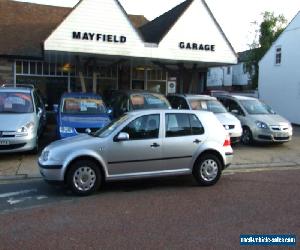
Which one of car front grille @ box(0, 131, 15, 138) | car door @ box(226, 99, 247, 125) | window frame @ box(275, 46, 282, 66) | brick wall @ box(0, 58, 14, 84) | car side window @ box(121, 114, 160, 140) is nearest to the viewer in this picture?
car side window @ box(121, 114, 160, 140)

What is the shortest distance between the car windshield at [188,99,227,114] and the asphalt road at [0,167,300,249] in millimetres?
5640

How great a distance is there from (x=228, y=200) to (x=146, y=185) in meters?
1.89

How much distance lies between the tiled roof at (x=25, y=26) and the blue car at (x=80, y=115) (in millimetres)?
6893

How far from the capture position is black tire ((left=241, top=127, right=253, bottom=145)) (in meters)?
14.4

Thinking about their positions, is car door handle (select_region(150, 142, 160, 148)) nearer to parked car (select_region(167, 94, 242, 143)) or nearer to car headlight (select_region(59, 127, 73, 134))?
car headlight (select_region(59, 127, 73, 134))

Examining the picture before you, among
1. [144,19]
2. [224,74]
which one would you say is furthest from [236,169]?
[224,74]

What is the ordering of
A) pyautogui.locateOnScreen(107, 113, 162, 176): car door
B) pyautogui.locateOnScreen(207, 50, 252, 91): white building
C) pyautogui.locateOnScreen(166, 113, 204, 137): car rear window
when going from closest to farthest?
pyautogui.locateOnScreen(107, 113, 162, 176): car door, pyautogui.locateOnScreen(166, 113, 204, 137): car rear window, pyautogui.locateOnScreen(207, 50, 252, 91): white building

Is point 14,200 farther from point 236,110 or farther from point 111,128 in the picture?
point 236,110

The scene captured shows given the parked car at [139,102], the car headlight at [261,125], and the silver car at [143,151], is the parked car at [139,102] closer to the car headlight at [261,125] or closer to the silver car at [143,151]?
the car headlight at [261,125]

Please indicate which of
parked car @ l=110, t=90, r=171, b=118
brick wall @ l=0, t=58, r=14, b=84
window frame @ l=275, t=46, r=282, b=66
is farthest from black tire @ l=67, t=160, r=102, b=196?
window frame @ l=275, t=46, r=282, b=66

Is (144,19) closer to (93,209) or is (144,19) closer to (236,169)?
(236,169)

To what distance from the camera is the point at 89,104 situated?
1268 centimetres

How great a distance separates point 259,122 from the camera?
14.1m

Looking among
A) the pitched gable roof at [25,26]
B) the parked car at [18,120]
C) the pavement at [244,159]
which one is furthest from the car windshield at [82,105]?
the pitched gable roof at [25,26]
